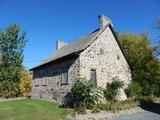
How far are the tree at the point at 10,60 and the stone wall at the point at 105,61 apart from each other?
19055mm

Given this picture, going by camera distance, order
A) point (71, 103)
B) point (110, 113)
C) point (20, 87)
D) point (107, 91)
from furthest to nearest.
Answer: point (20, 87) < point (107, 91) < point (71, 103) < point (110, 113)

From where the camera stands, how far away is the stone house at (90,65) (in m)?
19.7

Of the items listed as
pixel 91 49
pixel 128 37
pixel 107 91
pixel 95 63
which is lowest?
pixel 107 91

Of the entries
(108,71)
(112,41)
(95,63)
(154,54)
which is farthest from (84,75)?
(154,54)

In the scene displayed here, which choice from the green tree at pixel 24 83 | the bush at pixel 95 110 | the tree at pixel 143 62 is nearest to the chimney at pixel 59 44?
the green tree at pixel 24 83

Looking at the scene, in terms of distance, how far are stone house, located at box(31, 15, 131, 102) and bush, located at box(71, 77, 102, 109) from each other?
189 centimetres

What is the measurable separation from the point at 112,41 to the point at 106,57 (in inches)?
96.3

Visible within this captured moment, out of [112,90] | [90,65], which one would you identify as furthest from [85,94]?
[112,90]

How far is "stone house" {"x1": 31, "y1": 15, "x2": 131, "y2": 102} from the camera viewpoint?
1969 cm

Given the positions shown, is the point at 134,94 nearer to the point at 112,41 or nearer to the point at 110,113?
the point at 112,41

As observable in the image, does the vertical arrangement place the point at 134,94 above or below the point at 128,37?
below

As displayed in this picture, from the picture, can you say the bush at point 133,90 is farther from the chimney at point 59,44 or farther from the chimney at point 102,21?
the chimney at point 59,44

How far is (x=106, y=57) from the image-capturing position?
21984 millimetres

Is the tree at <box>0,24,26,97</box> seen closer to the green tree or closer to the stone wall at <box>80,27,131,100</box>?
the green tree
